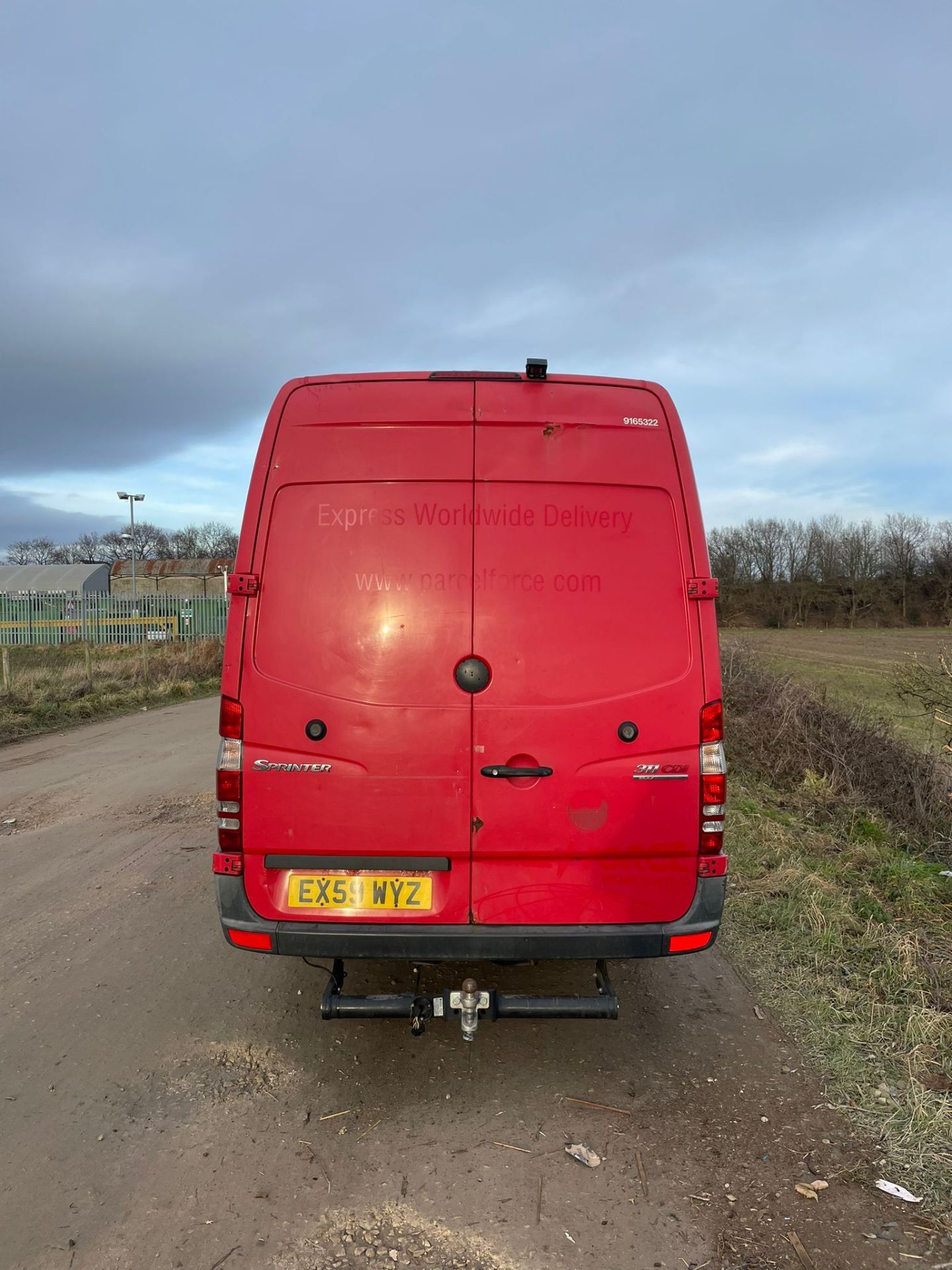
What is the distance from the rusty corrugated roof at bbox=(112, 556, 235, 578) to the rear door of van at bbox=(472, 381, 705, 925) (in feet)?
167

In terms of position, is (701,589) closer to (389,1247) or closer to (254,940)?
(254,940)

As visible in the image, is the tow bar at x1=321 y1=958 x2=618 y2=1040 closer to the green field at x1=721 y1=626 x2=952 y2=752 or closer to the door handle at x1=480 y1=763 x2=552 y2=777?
the door handle at x1=480 y1=763 x2=552 y2=777

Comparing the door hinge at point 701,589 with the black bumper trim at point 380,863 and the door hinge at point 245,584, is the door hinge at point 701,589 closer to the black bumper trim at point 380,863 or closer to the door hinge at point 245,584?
the black bumper trim at point 380,863

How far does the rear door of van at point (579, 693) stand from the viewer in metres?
2.75

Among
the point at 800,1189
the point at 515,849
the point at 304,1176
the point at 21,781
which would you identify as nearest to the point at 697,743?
the point at 515,849

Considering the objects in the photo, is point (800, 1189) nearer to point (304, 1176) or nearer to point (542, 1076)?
point (542, 1076)

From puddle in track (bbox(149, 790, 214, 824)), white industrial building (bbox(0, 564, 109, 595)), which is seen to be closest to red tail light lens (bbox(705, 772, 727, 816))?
puddle in track (bbox(149, 790, 214, 824))

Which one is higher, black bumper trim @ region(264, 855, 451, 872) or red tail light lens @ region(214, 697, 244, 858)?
red tail light lens @ region(214, 697, 244, 858)

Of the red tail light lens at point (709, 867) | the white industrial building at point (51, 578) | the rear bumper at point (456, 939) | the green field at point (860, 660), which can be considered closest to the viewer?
the rear bumper at point (456, 939)

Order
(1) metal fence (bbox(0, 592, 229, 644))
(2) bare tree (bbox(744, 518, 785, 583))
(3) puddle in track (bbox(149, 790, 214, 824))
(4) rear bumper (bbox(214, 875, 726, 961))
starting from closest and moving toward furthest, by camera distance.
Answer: (4) rear bumper (bbox(214, 875, 726, 961)) < (3) puddle in track (bbox(149, 790, 214, 824)) < (1) metal fence (bbox(0, 592, 229, 644)) < (2) bare tree (bbox(744, 518, 785, 583))

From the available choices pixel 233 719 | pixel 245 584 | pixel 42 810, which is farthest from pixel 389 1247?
pixel 42 810

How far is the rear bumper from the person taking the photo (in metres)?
2.72

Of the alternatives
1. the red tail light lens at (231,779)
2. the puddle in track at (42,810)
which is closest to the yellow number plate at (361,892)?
the red tail light lens at (231,779)

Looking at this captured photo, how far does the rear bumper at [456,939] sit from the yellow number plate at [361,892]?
0.21 ft
